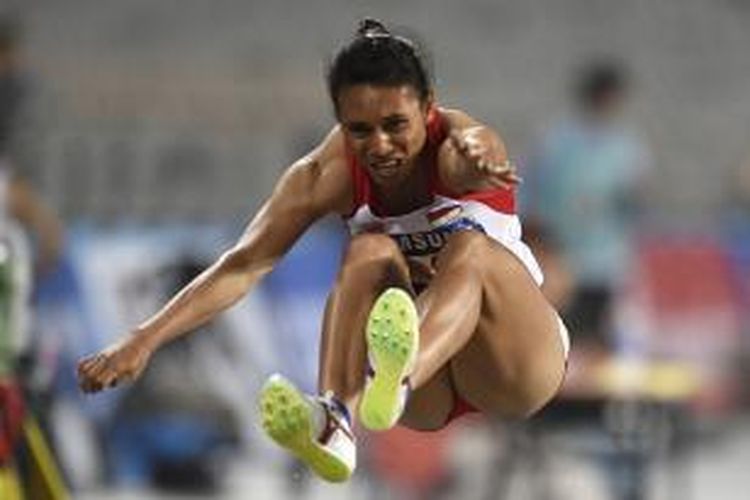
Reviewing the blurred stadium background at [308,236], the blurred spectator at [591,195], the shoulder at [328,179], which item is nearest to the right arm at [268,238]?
the shoulder at [328,179]

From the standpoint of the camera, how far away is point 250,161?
12.9 metres

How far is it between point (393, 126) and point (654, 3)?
970 centimetres

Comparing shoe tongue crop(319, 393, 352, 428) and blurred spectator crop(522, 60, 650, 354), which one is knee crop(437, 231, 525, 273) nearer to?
shoe tongue crop(319, 393, 352, 428)

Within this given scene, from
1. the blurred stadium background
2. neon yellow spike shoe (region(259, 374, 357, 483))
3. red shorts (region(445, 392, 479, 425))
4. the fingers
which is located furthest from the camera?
the blurred stadium background

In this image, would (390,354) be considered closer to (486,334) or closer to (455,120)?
(486,334)

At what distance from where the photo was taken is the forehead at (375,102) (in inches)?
203

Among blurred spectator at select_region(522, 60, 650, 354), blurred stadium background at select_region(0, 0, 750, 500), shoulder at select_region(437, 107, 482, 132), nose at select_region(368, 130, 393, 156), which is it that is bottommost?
blurred stadium background at select_region(0, 0, 750, 500)

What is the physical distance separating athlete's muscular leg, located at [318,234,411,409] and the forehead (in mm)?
379

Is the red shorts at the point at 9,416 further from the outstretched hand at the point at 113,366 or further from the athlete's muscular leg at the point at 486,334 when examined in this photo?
the athlete's muscular leg at the point at 486,334

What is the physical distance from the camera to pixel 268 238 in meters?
5.58

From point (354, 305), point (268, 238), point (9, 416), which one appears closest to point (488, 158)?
point (354, 305)

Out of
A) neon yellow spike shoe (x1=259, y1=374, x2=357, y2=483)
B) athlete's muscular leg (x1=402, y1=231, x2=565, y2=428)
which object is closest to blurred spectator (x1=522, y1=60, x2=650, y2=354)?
athlete's muscular leg (x1=402, y1=231, x2=565, y2=428)

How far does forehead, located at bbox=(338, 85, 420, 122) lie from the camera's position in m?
5.15

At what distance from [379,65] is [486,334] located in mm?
717
